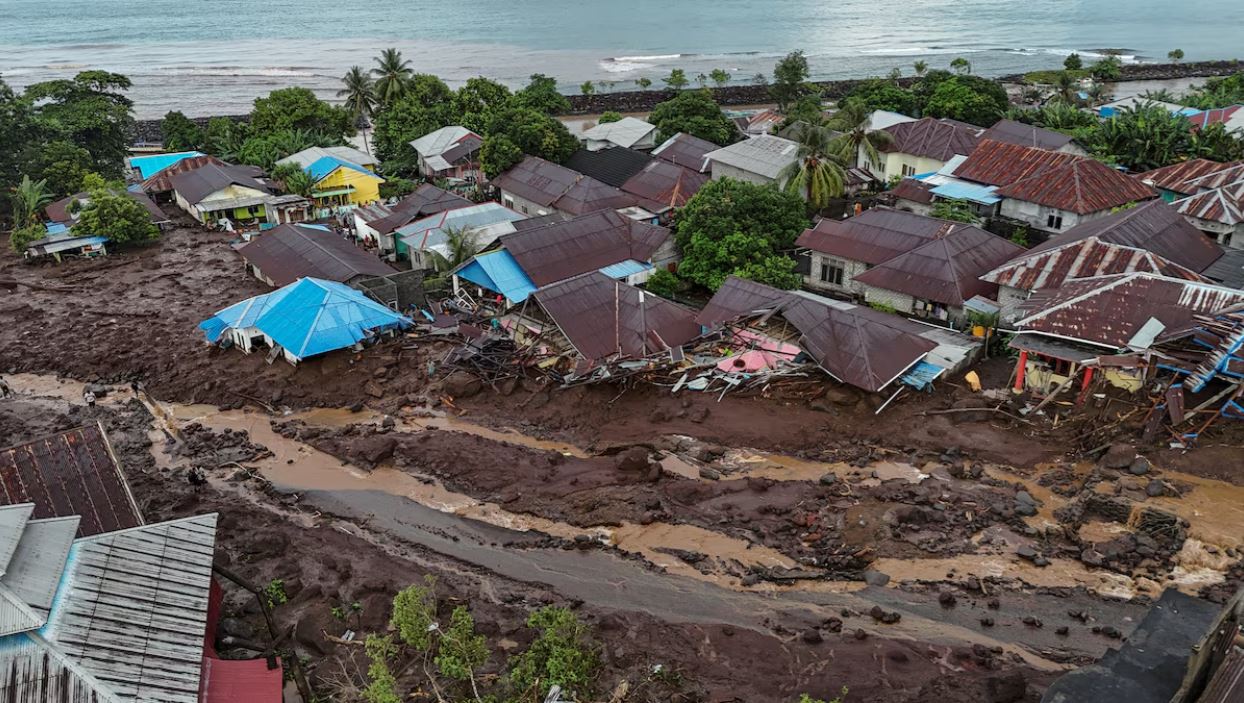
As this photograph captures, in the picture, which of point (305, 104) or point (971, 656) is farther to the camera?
point (305, 104)

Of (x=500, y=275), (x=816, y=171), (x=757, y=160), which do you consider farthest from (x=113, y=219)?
(x=816, y=171)

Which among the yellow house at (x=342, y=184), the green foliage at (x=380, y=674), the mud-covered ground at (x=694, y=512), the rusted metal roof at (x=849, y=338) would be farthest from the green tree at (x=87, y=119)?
the green foliage at (x=380, y=674)

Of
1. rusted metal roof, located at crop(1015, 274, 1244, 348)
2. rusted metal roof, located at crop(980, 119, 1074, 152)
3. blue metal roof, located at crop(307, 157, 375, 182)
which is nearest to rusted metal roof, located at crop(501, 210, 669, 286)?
rusted metal roof, located at crop(1015, 274, 1244, 348)

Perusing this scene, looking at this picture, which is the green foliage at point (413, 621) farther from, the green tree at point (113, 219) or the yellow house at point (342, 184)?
the yellow house at point (342, 184)

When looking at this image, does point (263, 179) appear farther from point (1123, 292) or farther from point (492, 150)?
point (1123, 292)

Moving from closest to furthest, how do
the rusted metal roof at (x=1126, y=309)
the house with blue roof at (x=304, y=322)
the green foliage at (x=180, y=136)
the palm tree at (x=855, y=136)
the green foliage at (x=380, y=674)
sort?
the green foliage at (x=380, y=674) < the rusted metal roof at (x=1126, y=309) < the house with blue roof at (x=304, y=322) < the palm tree at (x=855, y=136) < the green foliage at (x=180, y=136)

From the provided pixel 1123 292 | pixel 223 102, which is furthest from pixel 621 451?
pixel 223 102
